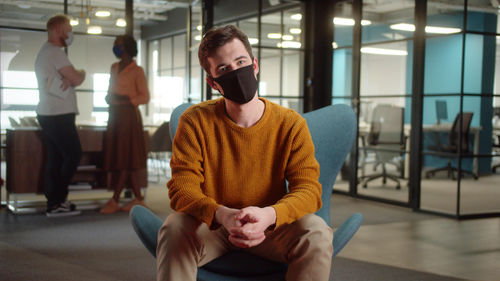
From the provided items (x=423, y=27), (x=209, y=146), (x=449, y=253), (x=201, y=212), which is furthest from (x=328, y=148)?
(x=423, y=27)

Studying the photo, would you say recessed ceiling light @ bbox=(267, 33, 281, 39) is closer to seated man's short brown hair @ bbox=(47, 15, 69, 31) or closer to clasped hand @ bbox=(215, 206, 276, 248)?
seated man's short brown hair @ bbox=(47, 15, 69, 31)

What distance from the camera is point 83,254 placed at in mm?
3430

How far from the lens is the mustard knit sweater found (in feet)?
5.99

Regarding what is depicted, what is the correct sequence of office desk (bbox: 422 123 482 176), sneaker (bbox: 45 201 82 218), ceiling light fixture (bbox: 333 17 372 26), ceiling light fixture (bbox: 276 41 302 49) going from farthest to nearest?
ceiling light fixture (bbox: 276 41 302 49), ceiling light fixture (bbox: 333 17 372 26), office desk (bbox: 422 123 482 176), sneaker (bbox: 45 201 82 218)

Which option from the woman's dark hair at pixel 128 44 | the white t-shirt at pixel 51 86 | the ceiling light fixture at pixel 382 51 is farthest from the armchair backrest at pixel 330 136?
the ceiling light fixture at pixel 382 51

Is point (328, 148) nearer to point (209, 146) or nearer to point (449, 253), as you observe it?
point (209, 146)

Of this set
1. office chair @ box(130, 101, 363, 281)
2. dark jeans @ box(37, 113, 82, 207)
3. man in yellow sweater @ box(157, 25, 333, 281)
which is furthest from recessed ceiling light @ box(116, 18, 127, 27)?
man in yellow sweater @ box(157, 25, 333, 281)

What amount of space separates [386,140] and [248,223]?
4.49 m

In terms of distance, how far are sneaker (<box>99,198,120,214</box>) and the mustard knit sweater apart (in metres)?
3.23

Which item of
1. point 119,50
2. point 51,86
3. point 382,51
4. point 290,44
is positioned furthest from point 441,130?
point 51,86

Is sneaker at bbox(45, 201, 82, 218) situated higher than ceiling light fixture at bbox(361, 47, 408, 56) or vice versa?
ceiling light fixture at bbox(361, 47, 408, 56)

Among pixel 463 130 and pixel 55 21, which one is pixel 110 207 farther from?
pixel 463 130

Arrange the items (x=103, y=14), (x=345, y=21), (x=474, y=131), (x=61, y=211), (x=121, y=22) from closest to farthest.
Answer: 1. (x=61, y=211)
2. (x=474, y=131)
3. (x=103, y=14)
4. (x=121, y=22)
5. (x=345, y=21)

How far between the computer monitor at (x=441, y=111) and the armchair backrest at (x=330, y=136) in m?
3.13
